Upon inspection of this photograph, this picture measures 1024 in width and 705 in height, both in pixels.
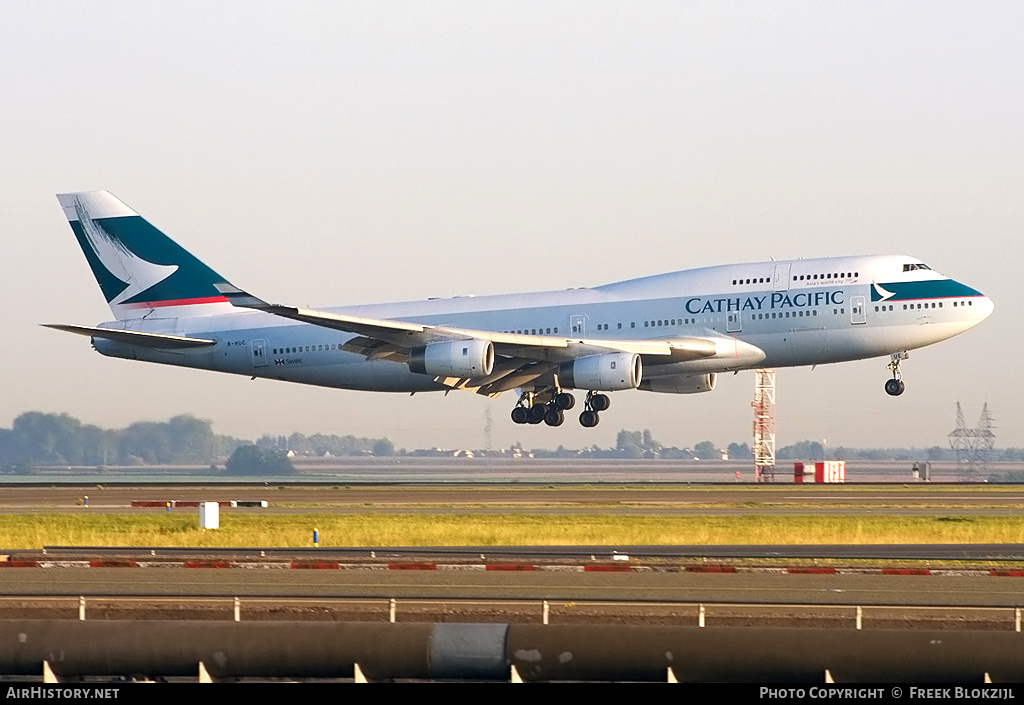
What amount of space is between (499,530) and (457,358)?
17386 millimetres

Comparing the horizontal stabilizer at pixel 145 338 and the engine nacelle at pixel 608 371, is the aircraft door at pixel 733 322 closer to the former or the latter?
the engine nacelle at pixel 608 371

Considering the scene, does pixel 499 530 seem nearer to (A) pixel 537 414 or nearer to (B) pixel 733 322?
(B) pixel 733 322

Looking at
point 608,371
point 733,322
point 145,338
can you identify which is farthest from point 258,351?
point 733,322

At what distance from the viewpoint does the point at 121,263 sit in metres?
66.2

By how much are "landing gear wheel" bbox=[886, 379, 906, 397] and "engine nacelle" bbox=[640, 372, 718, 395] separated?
6.88m

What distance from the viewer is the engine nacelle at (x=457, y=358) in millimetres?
55125

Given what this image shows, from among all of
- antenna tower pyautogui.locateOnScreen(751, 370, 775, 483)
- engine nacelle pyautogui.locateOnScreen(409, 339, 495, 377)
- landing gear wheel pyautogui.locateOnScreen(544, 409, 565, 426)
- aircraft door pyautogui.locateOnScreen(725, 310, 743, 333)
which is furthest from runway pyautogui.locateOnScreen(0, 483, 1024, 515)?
antenna tower pyautogui.locateOnScreen(751, 370, 775, 483)

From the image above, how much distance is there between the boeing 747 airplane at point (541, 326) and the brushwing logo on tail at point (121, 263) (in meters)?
0.06

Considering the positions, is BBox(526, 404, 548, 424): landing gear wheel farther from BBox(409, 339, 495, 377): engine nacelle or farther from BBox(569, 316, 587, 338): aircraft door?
BBox(409, 339, 495, 377): engine nacelle

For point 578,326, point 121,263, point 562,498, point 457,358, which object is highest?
point 121,263

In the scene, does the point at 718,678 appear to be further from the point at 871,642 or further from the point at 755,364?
the point at 755,364

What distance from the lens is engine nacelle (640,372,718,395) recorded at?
5928cm

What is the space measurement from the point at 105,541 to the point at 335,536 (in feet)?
19.0

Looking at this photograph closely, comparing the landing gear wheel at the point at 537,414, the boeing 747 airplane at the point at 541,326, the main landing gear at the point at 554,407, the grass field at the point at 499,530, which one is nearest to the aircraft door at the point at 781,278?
the boeing 747 airplane at the point at 541,326
